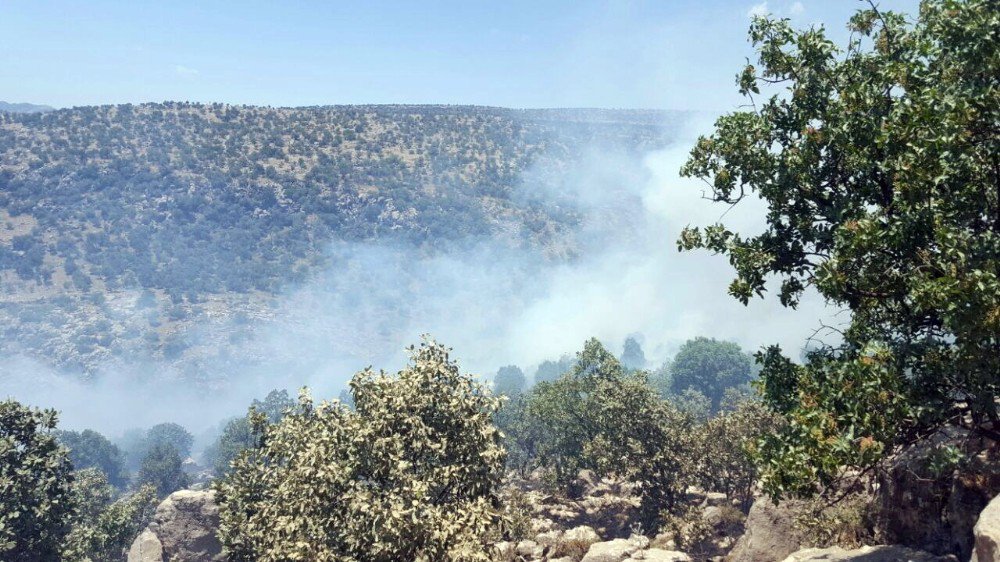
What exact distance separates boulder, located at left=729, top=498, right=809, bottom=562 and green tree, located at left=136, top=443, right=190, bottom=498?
4995 inches

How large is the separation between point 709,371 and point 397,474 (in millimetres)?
168261

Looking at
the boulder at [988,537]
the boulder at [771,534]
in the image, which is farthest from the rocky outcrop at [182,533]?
the boulder at [988,537]

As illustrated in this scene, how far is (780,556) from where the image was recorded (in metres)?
24.1

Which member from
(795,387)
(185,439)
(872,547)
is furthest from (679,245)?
(185,439)

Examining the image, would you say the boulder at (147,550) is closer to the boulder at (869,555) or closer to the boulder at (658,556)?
the boulder at (658,556)

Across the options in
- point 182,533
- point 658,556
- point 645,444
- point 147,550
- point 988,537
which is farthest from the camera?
point 182,533

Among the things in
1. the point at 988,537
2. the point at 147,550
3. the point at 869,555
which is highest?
the point at 988,537

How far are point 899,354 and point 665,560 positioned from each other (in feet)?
52.5

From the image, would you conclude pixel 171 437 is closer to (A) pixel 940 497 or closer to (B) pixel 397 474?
(B) pixel 397 474

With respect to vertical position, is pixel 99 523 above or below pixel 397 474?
below

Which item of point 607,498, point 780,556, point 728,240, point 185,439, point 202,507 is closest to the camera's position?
point 728,240

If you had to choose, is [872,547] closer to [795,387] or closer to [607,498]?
[795,387]

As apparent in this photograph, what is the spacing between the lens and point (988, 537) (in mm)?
11219

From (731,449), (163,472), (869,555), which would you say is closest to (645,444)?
(731,449)
